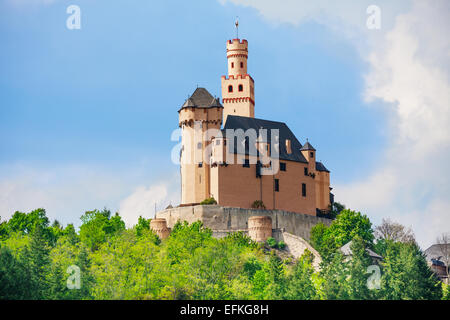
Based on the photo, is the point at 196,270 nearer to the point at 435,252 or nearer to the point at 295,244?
the point at 295,244

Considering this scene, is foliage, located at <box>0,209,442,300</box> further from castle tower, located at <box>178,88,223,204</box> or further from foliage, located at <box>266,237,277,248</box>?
castle tower, located at <box>178,88,223,204</box>

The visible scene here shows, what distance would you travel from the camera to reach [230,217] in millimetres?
120250

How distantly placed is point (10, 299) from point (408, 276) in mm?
37471

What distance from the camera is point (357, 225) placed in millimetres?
123000

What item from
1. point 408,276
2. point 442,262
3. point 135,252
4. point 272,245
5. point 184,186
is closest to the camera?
point 408,276

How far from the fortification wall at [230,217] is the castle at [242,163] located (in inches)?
77.0

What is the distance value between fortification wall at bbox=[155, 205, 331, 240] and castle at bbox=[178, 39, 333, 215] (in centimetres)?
196

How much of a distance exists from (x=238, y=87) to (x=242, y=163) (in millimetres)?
19438

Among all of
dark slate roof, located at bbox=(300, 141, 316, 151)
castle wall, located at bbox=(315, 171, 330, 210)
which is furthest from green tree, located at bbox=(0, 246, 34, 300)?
castle wall, located at bbox=(315, 171, 330, 210)

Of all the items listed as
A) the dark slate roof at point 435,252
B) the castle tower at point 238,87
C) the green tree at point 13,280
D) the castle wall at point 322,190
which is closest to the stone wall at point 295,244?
the castle wall at point 322,190

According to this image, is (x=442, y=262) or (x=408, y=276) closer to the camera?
(x=408, y=276)

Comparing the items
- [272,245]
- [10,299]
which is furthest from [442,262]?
[10,299]

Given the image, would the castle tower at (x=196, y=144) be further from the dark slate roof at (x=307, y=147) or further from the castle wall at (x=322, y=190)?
the castle wall at (x=322, y=190)
